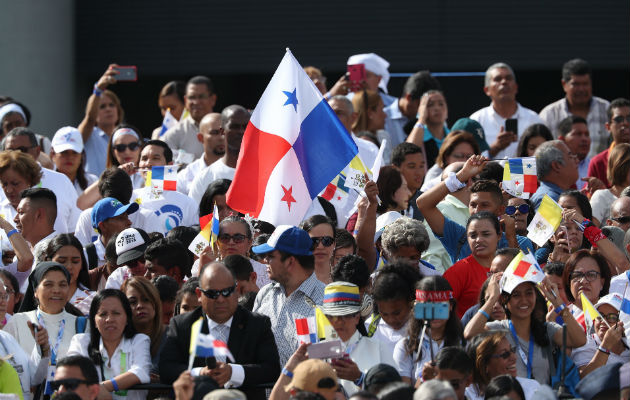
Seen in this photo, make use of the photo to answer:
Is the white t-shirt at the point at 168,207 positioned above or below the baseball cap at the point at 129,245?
above

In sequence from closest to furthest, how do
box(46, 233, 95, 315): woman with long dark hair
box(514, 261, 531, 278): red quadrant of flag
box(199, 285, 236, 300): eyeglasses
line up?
box(199, 285, 236, 300): eyeglasses → box(514, 261, 531, 278): red quadrant of flag → box(46, 233, 95, 315): woman with long dark hair

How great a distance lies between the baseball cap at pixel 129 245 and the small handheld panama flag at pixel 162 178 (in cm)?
147

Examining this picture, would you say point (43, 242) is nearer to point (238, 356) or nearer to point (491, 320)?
point (238, 356)

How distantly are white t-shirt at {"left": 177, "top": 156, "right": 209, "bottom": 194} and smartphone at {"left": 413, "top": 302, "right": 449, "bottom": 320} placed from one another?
4841 millimetres

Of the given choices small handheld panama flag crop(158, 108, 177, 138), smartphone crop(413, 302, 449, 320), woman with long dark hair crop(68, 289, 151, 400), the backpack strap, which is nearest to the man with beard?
the backpack strap

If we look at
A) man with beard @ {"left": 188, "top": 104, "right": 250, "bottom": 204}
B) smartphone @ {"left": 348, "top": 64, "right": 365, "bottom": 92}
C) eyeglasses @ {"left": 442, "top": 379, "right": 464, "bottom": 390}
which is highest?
smartphone @ {"left": 348, "top": 64, "right": 365, "bottom": 92}

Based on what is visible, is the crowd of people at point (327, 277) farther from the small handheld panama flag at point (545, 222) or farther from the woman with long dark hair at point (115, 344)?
the small handheld panama flag at point (545, 222)

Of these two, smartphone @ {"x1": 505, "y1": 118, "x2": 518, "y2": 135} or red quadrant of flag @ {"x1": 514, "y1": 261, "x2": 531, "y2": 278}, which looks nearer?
red quadrant of flag @ {"x1": 514, "y1": 261, "x2": 531, "y2": 278}

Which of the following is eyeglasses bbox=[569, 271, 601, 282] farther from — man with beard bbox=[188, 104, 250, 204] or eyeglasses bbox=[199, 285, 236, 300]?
man with beard bbox=[188, 104, 250, 204]

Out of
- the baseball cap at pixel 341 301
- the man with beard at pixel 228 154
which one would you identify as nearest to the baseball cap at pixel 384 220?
the man with beard at pixel 228 154

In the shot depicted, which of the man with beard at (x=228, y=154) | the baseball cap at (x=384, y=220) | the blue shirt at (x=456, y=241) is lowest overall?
the blue shirt at (x=456, y=241)

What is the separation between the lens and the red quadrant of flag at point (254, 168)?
33.3ft

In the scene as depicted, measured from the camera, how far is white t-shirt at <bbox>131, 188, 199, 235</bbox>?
1131 centimetres

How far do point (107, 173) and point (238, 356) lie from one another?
137 inches
